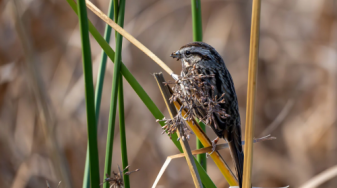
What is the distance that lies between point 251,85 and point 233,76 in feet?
6.21

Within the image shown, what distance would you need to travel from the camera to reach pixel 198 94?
73cm

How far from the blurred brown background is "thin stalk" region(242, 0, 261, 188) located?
1850mm

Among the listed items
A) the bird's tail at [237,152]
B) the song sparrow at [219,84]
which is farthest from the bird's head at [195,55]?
the bird's tail at [237,152]

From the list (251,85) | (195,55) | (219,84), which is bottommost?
(251,85)

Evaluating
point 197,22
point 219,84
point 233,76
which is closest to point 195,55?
point 219,84


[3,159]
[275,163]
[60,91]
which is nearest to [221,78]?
[275,163]

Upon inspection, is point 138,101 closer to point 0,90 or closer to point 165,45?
point 165,45

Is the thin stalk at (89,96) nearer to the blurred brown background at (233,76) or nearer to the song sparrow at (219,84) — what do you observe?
the song sparrow at (219,84)

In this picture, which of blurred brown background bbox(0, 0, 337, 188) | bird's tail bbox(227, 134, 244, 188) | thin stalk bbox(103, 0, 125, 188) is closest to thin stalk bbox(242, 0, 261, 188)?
thin stalk bbox(103, 0, 125, 188)

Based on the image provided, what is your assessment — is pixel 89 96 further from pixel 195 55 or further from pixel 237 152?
pixel 237 152

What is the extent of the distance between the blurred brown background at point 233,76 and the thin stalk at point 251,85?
1.85 metres

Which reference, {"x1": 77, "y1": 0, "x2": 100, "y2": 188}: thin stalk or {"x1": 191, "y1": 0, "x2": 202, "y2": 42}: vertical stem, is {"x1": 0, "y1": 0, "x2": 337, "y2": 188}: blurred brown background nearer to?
{"x1": 191, "y1": 0, "x2": 202, "y2": 42}: vertical stem

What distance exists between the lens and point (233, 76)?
7.86 feet

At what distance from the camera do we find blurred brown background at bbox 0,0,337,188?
2.39m
